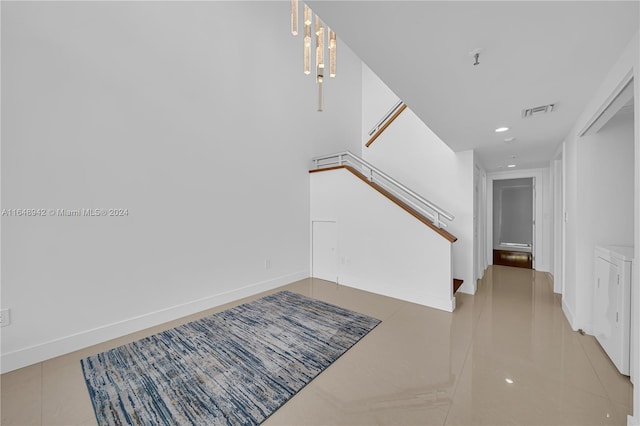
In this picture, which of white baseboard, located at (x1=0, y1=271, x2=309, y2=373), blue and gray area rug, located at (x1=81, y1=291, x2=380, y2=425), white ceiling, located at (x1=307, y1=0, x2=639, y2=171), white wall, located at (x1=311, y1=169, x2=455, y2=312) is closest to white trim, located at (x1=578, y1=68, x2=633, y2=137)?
white ceiling, located at (x1=307, y1=0, x2=639, y2=171)

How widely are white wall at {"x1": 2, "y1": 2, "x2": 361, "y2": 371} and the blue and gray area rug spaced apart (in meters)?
0.56

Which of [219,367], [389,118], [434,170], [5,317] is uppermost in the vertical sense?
[389,118]

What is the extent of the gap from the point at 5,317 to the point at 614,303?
16.7 ft

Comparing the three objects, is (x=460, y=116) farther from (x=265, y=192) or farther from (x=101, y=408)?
(x=101, y=408)

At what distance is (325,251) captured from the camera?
183 inches

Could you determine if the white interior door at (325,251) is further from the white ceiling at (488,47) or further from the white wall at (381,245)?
the white ceiling at (488,47)

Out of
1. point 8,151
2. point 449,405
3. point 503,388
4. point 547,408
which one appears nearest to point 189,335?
point 8,151

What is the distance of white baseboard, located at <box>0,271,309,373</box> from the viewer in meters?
2.08

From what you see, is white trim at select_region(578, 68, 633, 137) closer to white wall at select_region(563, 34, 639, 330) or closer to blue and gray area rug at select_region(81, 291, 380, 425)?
white wall at select_region(563, 34, 639, 330)

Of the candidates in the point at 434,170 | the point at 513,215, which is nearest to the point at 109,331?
the point at 434,170

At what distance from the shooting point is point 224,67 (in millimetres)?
3568

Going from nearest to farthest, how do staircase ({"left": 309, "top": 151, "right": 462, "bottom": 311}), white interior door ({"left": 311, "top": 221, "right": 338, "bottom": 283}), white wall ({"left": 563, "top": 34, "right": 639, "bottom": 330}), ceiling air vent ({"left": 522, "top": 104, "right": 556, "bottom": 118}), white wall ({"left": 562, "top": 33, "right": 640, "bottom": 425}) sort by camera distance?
white wall ({"left": 562, "top": 33, "right": 640, "bottom": 425})
ceiling air vent ({"left": 522, "top": 104, "right": 556, "bottom": 118})
white wall ({"left": 563, "top": 34, "right": 639, "bottom": 330})
staircase ({"left": 309, "top": 151, "right": 462, "bottom": 311})
white interior door ({"left": 311, "top": 221, "right": 338, "bottom": 283})

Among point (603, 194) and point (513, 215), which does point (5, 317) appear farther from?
point (513, 215)

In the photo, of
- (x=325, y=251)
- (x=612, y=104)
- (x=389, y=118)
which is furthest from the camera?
(x=389, y=118)
